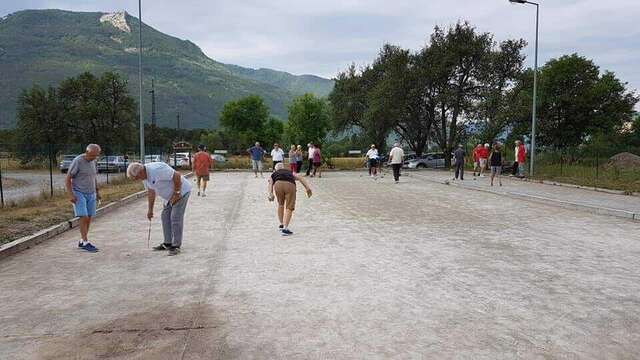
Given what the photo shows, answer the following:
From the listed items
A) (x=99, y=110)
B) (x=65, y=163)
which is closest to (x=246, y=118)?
(x=99, y=110)

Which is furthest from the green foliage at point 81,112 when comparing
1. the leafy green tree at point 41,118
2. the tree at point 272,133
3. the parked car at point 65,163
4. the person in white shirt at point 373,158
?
the tree at point 272,133

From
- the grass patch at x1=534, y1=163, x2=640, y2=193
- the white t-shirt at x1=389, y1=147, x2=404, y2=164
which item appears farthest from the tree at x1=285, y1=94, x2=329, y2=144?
the white t-shirt at x1=389, y1=147, x2=404, y2=164

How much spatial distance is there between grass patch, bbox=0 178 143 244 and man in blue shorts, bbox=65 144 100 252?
1.35 metres

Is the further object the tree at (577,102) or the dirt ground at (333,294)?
the tree at (577,102)

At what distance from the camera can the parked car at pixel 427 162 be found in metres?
39.1

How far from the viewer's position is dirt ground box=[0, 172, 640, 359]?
12.9ft

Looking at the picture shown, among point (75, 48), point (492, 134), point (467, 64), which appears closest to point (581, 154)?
point (492, 134)

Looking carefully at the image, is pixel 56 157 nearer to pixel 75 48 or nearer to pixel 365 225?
pixel 365 225

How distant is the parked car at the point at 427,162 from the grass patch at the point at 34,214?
26.7 meters

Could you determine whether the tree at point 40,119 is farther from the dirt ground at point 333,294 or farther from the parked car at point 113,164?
the dirt ground at point 333,294

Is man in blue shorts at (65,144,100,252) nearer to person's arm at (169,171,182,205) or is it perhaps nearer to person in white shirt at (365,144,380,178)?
person's arm at (169,171,182,205)

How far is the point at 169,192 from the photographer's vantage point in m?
7.25

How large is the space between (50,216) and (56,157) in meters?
26.6

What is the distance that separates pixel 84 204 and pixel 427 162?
1334 inches
